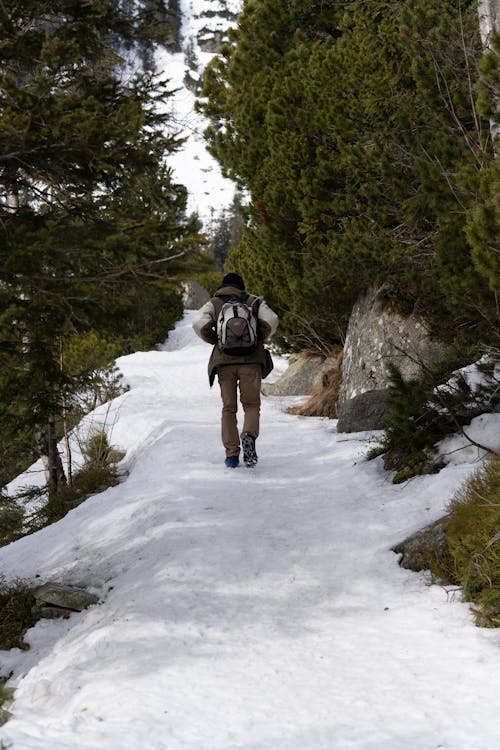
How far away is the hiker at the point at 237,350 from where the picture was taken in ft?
19.9

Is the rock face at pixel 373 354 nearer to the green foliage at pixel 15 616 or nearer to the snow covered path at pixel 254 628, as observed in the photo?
the snow covered path at pixel 254 628

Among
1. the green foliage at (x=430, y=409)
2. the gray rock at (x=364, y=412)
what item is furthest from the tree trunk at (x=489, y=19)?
the gray rock at (x=364, y=412)

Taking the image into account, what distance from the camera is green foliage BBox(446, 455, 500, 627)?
3.11 meters

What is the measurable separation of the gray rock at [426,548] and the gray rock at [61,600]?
2.24 m

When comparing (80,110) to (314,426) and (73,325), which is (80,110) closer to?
(73,325)

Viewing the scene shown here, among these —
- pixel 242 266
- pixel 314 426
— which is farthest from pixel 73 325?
pixel 242 266

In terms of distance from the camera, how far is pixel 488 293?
4301 millimetres

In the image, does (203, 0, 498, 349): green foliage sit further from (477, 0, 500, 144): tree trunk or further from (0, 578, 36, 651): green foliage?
(0, 578, 36, 651): green foliage

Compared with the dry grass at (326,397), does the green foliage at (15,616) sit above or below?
below

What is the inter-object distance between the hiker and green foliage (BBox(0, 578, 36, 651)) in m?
2.60

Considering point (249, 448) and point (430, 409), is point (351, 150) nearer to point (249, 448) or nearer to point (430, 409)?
point (430, 409)

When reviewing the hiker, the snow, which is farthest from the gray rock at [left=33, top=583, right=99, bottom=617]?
the snow

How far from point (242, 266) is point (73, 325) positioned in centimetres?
1110

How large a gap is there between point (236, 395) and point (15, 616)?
9.97 feet
